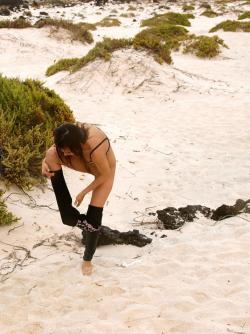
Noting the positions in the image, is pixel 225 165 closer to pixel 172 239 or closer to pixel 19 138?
pixel 172 239

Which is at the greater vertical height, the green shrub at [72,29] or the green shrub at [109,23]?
the green shrub at [72,29]

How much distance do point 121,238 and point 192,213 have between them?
116 cm

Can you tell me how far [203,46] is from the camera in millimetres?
17625

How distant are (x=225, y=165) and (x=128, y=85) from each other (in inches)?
220

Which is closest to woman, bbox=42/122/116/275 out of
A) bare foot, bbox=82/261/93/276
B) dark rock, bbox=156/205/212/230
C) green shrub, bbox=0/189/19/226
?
bare foot, bbox=82/261/93/276

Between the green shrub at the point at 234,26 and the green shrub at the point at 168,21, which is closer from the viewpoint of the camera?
the green shrub at the point at 234,26

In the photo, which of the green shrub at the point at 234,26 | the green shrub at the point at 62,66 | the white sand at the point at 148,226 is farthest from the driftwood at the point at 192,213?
the green shrub at the point at 234,26

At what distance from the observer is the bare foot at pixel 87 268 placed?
4.04m

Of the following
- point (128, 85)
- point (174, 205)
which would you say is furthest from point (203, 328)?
point (128, 85)

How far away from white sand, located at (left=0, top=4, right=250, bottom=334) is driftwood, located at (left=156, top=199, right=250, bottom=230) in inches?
5.4

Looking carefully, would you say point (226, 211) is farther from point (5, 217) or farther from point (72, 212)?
point (5, 217)

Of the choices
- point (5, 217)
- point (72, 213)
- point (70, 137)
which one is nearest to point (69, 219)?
point (72, 213)

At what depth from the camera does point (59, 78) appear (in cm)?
1321

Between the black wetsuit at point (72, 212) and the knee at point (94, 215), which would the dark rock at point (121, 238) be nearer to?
the black wetsuit at point (72, 212)
